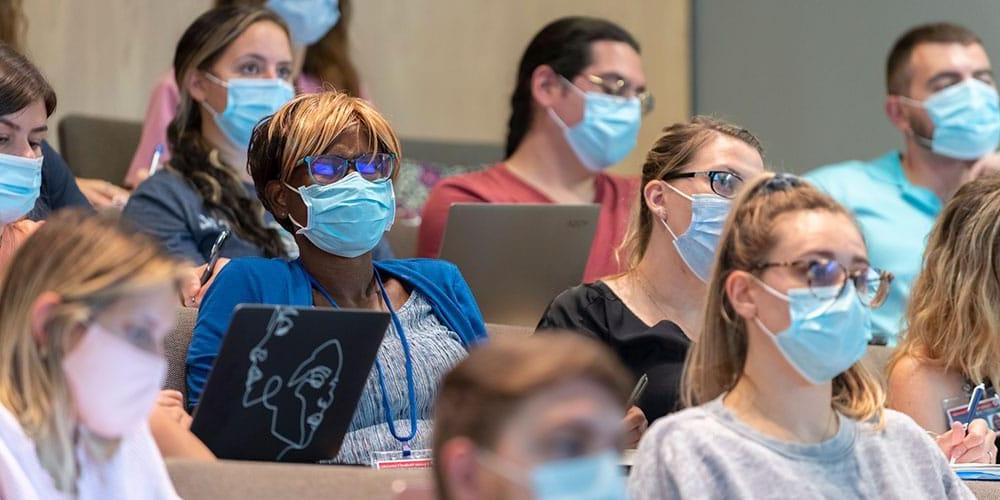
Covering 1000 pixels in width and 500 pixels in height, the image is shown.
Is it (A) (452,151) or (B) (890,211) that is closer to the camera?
(B) (890,211)

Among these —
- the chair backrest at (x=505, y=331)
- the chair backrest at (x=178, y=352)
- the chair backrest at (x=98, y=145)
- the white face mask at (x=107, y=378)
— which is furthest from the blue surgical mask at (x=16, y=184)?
the chair backrest at (x=98, y=145)

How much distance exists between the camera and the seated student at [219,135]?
11.2 ft

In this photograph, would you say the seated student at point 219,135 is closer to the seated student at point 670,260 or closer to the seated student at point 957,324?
the seated student at point 670,260

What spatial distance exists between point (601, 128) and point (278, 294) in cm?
177

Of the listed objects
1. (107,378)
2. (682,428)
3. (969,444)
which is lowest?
(969,444)

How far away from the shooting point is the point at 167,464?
1980 mm

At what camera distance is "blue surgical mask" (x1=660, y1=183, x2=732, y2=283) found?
2812 millimetres

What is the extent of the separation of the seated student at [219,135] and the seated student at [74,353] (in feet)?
5.13

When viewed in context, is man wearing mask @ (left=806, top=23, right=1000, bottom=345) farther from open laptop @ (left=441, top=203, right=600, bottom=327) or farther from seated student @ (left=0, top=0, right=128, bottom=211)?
seated student @ (left=0, top=0, right=128, bottom=211)

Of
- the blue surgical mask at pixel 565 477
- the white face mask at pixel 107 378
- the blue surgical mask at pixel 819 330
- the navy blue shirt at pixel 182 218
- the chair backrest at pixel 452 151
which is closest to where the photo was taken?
the blue surgical mask at pixel 565 477

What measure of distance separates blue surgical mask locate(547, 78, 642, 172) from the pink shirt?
0.07 m

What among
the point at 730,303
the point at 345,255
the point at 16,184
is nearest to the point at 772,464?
the point at 730,303

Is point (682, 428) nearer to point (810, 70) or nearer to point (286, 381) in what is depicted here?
point (286, 381)

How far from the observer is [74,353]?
175cm
